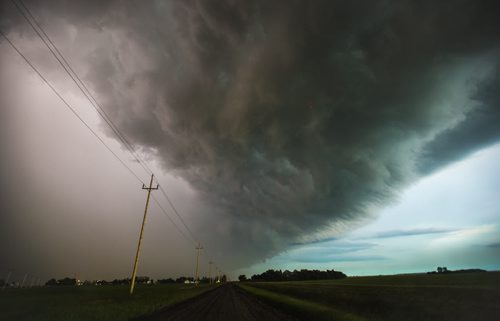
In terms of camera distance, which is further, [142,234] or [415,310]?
[142,234]

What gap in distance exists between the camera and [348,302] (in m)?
30.9

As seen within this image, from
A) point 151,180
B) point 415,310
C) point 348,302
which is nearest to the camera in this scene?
point 415,310

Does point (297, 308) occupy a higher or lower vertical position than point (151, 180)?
lower

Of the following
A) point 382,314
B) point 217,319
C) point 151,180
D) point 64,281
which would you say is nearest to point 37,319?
point 217,319

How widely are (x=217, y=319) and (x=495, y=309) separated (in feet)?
74.1

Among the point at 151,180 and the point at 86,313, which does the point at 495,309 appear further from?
the point at 151,180

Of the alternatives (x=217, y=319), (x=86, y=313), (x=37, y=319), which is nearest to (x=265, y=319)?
(x=217, y=319)

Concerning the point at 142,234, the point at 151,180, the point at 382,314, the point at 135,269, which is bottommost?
the point at 382,314

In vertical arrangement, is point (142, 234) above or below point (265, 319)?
above

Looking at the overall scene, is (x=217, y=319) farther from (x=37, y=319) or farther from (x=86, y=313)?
(x=37, y=319)

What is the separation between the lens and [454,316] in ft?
66.6

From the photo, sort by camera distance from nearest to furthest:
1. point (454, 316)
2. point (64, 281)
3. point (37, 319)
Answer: point (37, 319) < point (454, 316) < point (64, 281)

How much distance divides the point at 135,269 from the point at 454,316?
33.3 meters

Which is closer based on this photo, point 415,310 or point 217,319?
point 217,319
